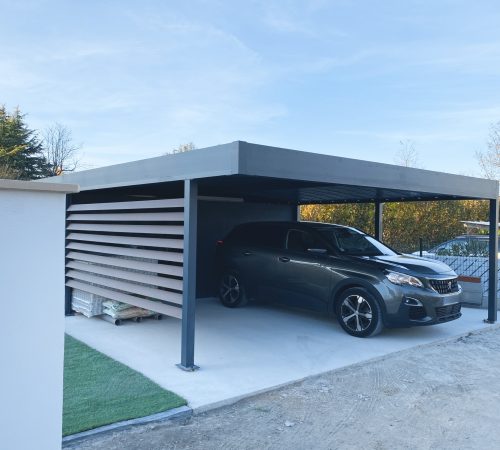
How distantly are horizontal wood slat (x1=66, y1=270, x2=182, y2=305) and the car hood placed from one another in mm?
2866

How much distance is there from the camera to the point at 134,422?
3.87 m

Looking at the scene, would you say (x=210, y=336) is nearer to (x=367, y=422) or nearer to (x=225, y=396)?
(x=225, y=396)

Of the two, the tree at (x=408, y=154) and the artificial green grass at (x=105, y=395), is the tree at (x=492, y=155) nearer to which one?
the tree at (x=408, y=154)

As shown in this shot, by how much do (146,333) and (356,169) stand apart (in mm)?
3623

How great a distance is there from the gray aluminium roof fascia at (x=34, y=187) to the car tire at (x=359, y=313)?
5093mm

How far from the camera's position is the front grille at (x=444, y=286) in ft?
21.9

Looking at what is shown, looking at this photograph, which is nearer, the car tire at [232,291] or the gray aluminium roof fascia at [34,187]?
the gray aluminium roof fascia at [34,187]

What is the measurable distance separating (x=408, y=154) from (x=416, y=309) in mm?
18112

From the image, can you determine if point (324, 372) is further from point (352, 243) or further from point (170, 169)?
point (352, 243)

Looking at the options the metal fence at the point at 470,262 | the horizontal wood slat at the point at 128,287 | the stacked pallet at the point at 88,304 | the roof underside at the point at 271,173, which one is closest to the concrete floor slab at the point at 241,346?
the stacked pallet at the point at 88,304

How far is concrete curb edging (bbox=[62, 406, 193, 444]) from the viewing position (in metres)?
3.60

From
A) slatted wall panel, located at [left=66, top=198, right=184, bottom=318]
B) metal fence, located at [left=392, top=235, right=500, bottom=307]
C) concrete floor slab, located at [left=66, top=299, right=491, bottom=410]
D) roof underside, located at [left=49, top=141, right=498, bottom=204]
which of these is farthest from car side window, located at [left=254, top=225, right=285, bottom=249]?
metal fence, located at [left=392, top=235, right=500, bottom=307]

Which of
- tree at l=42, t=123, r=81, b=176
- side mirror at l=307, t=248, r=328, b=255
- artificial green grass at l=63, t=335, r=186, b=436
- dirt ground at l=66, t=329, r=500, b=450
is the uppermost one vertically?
tree at l=42, t=123, r=81, b=176

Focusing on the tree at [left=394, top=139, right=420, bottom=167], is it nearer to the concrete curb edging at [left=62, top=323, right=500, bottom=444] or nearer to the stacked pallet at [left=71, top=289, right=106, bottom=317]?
the stacked pallet at [left=71, top=289, right=106, bottom=317]
